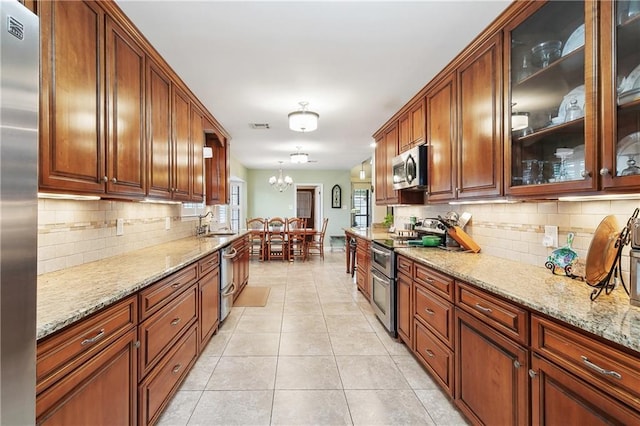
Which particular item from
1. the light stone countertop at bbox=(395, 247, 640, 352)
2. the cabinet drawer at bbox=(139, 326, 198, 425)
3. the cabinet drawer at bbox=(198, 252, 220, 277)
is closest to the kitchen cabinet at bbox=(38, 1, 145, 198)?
the cabinet drawer at bbox=(198, 252, 220, 277)

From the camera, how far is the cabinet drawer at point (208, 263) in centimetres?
254

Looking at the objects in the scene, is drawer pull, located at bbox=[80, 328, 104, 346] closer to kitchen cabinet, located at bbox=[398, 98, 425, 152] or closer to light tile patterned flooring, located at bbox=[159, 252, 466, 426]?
light tile patterned flooring, located at bbox=[159, 252, 466, 426]

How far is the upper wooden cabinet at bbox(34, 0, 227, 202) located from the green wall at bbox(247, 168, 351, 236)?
671 centimetres

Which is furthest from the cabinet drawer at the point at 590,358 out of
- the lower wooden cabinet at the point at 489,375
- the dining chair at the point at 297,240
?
the dining chair at the point at 297,240

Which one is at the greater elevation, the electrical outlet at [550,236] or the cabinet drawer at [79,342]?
the electrical outlet at [550,236]

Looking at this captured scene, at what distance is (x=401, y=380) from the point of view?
226 centimetres

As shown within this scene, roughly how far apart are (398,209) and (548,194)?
340 cm

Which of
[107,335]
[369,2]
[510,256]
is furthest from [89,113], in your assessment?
[510,256]

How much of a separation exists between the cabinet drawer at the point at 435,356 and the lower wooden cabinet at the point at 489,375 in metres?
0.10

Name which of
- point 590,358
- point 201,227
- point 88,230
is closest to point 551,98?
point 590,358

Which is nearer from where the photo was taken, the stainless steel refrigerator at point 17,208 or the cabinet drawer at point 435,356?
the stainless steel refrigerator at point 17,208

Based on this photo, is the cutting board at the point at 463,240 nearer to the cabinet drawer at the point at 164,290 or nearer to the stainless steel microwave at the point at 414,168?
the stainless steel microwave at the point at 414,168

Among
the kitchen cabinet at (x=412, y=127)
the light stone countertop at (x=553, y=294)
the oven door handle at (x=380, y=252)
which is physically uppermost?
the kitchen cabinet at (x=412, y=127)

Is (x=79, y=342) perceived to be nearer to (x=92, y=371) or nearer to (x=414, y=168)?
(x=92, y=371)
